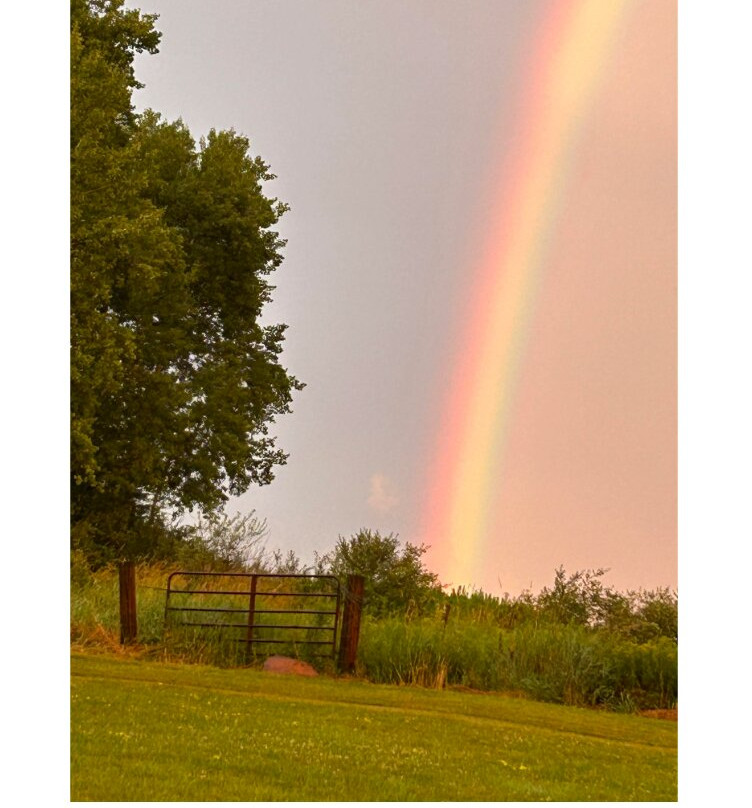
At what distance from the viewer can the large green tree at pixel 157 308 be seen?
88.3 ft

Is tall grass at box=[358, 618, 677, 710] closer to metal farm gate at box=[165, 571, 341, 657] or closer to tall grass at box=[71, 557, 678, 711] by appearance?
tall grass at box=[71, 557, 678, 711]

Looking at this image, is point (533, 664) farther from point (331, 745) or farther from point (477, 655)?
point (331, 745)

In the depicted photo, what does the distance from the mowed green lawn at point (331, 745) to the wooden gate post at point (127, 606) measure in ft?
11.0

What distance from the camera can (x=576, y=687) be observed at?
65.3ft

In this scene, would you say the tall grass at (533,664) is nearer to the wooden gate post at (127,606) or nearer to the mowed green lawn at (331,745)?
the mowed green lawn at (331,745)

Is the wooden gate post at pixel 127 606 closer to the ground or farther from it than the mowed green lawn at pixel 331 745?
farther from it

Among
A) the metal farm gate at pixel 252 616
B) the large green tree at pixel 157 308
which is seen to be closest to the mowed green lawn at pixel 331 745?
the metal farm gate at pixel 252 616

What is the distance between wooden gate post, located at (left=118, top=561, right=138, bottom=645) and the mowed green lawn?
11.0 feet

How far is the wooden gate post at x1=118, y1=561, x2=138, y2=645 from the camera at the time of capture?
20.8 m

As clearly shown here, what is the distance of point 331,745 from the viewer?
1101cm

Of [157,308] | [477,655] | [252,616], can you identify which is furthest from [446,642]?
[157,308]
